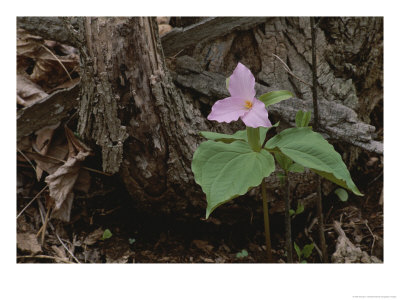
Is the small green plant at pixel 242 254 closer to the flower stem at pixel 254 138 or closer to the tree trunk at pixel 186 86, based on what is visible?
the tree trunk at pixel 186 86

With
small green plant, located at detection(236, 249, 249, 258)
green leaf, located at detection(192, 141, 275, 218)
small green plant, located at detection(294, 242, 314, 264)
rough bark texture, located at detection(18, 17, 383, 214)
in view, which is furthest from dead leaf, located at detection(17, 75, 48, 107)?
small green plant, located at detection(294, 242, 314, 264)

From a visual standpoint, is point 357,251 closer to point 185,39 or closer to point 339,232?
point 339,232

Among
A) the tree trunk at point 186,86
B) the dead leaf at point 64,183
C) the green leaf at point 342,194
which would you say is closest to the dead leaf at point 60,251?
the dead leaf at point 64,183

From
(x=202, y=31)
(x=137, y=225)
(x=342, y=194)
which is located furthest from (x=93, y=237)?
(x=342, y=194)

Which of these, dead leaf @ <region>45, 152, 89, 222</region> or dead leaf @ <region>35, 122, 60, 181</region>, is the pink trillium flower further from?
dead leaf @ <region>35, 122, 60, 181</region>

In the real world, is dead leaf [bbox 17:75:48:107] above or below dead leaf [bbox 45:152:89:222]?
above
